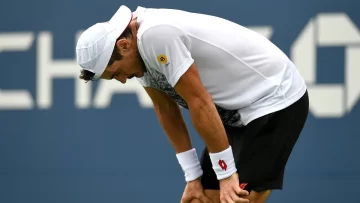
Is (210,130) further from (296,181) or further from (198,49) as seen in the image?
(296,181)

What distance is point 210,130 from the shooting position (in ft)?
11.2

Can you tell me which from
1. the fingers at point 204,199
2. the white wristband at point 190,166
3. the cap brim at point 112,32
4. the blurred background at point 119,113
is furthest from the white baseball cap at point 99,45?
the blurred background at point 119,113

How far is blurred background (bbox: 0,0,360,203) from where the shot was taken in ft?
17.7

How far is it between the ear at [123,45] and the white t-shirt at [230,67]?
0.07m

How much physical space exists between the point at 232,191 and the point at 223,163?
12 cm

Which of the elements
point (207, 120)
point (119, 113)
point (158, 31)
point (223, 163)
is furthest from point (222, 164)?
point (119, 113)

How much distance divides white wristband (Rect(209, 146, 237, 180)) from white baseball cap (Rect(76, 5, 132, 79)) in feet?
1.97

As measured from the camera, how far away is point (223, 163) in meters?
3.53

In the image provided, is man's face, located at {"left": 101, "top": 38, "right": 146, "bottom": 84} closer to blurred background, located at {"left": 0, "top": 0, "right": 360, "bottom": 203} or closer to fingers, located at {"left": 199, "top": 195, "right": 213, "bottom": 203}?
fingers, located at {"left": 199, "top": 195, "right": 213, "bottom": 203}

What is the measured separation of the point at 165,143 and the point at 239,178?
2198 mm

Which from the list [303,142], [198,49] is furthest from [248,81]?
[303,142]

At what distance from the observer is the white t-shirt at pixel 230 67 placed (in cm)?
352

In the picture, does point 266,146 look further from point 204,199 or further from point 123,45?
point 123,45

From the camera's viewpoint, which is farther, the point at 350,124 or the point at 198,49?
the point at 350,124
